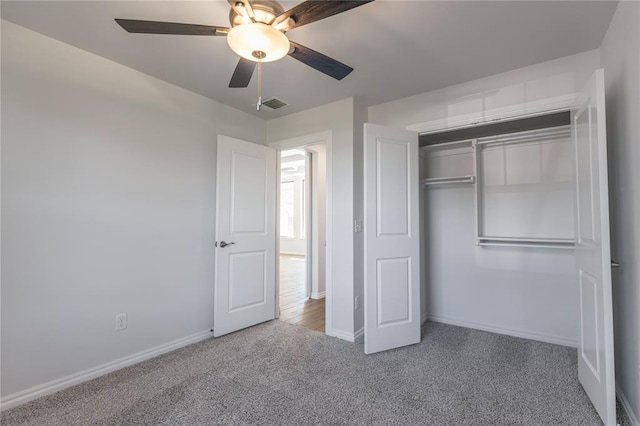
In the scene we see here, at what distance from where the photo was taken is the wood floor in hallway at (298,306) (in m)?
3.49

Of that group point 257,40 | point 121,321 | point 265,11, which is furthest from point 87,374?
point 265,11

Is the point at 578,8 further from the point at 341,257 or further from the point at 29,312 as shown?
the point at 29,312

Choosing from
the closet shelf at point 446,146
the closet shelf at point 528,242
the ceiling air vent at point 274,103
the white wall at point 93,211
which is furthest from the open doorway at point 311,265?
the closet shelf at point 528,242

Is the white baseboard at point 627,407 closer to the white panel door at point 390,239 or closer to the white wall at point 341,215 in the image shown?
the white panel door at point 390,239

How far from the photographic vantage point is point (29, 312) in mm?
1966

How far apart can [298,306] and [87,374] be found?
2.40 metres

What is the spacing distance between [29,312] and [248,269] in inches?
68.5

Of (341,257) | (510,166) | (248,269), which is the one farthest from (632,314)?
(248,269)

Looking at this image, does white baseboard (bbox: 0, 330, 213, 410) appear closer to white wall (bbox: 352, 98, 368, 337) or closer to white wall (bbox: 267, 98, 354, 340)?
white wall (bbox: 267, 98, 354, 340)

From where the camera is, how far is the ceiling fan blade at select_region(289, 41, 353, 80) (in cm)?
165

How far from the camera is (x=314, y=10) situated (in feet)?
4.44

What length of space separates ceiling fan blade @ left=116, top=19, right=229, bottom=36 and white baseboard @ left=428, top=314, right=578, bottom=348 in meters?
3.45

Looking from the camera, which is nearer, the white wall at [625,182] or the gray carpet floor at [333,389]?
the white wall at [625,182]

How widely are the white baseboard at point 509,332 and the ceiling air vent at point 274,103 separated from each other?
2.98 metres
